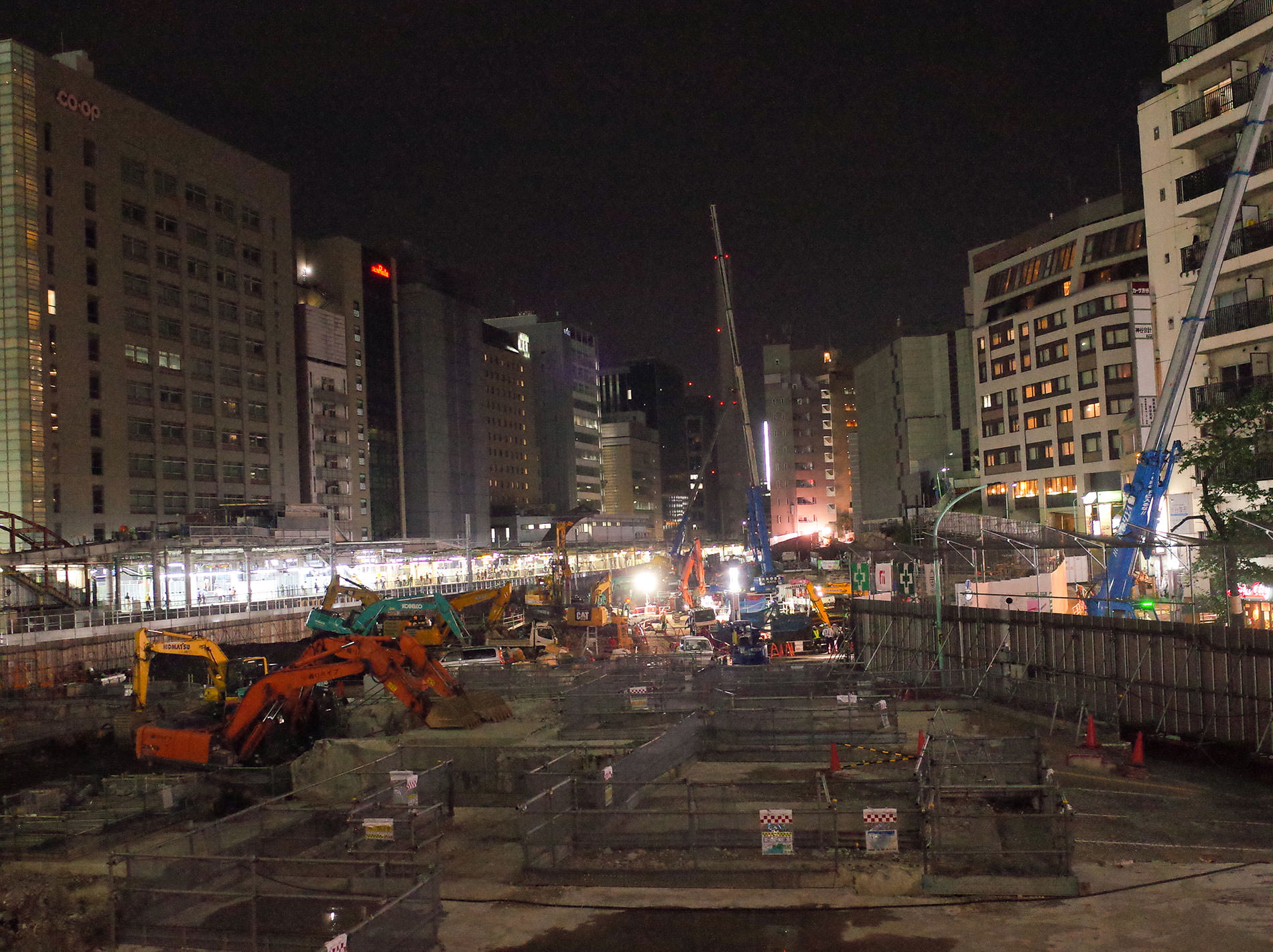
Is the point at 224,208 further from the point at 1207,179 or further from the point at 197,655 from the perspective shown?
the point at 1207,179

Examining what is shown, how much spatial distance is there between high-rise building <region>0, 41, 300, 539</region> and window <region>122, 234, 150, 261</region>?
0.12 m

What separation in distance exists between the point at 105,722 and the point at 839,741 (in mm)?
27845

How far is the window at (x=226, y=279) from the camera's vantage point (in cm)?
9975

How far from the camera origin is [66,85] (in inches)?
3258

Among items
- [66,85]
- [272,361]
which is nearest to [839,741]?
[66,85]

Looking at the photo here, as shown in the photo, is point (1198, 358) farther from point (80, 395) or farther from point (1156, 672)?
point (80, 395)

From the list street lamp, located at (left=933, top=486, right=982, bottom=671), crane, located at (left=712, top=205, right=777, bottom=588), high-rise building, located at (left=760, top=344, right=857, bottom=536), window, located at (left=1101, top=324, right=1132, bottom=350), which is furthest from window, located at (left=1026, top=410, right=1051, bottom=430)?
high-rise building, located at (left=760, top=344, right=857, bottom=536)

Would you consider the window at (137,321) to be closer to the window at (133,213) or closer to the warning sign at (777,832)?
the window at (133,213)

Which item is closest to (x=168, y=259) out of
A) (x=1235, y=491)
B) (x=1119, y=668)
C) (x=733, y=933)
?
(x=1235, y=491)

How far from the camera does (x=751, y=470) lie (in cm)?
8362

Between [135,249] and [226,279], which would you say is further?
[226,279]

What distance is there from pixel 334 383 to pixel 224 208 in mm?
24081

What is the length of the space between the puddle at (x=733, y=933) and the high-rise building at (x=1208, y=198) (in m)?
35.1

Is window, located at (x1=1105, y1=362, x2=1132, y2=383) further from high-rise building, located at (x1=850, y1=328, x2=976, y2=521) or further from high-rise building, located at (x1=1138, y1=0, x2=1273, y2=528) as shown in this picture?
high-rise building, located at (x1=850, y1=328, x2=976, y2=521)
